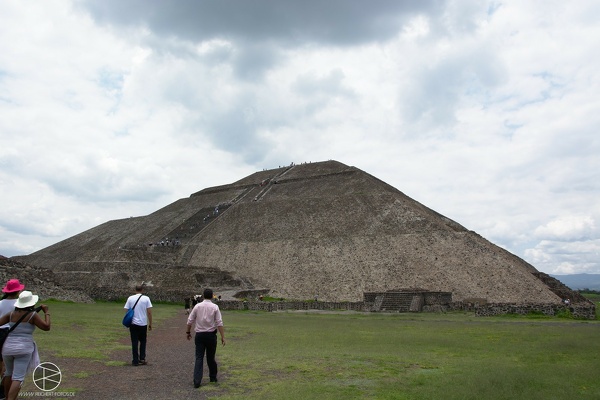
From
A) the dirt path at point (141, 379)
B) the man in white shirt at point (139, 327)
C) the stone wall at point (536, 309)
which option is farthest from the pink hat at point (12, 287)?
the stone wall at point (536, 309)

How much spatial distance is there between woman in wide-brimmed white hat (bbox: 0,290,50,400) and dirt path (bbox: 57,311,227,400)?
0.99m

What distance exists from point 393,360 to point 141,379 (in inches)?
219

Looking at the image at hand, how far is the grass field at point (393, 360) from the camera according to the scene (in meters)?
8.30

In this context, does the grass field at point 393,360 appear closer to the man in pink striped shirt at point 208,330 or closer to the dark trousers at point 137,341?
the man in pink striped shirt at point 208,330

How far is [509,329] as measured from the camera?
19547 mm

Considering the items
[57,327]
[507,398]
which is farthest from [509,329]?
[57,327]

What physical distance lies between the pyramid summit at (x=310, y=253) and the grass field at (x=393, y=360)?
18974mm

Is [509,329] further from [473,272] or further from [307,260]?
[307,260]

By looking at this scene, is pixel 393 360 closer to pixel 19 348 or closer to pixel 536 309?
pixel 19 348

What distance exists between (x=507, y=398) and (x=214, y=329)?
5029 mm

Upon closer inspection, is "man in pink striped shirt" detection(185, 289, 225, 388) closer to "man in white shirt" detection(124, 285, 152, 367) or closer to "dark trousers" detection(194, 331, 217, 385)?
"dark trousers" detection(194, 331, 217, 385)

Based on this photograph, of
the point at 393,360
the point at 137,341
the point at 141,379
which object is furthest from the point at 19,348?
the point at 393,360

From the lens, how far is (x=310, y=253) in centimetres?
4469

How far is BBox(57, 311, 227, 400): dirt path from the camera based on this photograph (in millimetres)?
7934
